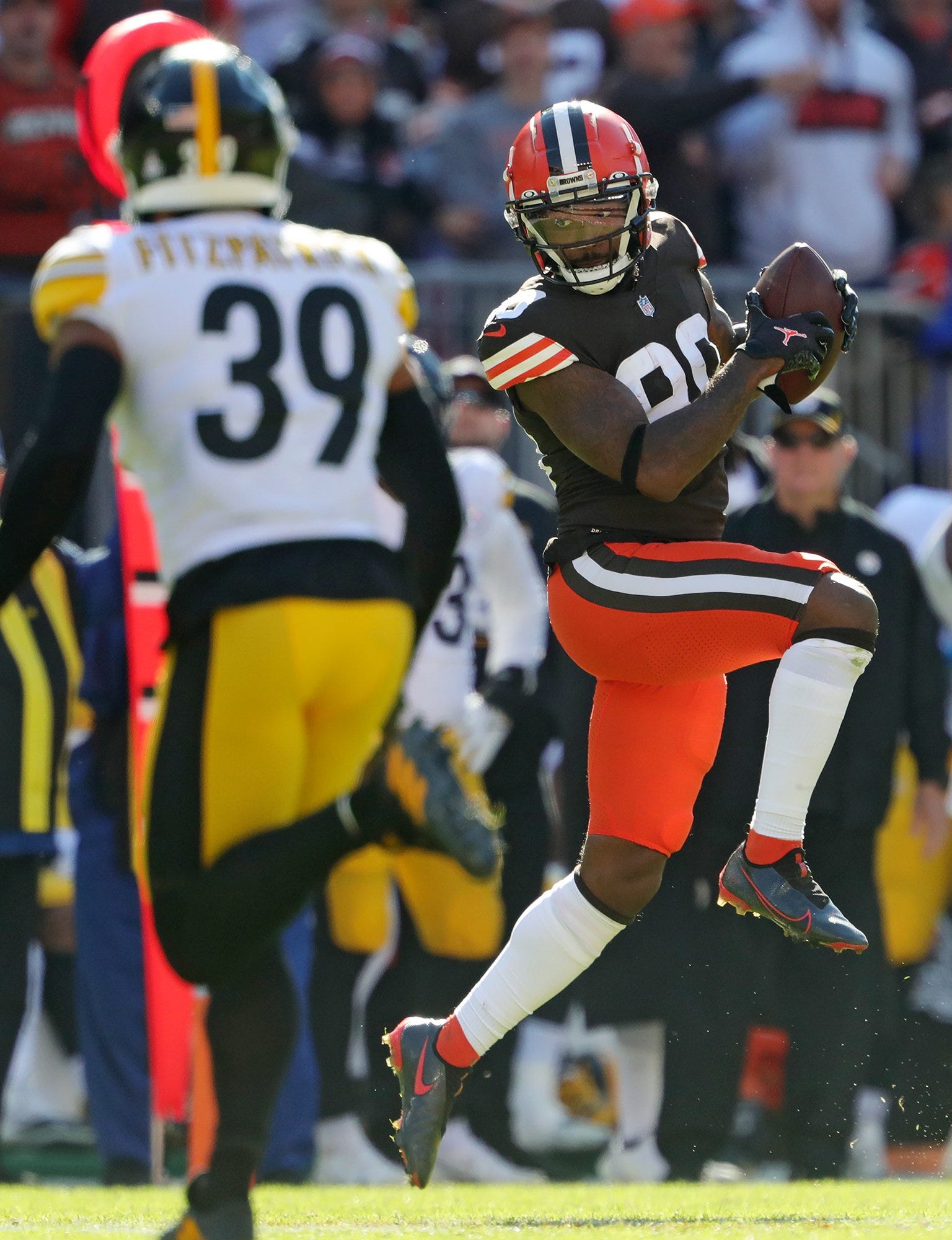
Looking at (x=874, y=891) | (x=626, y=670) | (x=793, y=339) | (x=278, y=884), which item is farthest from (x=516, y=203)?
(x=874, y=891)

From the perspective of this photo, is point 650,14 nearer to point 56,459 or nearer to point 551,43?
point 551,43

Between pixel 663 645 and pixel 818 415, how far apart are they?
227 centimetres

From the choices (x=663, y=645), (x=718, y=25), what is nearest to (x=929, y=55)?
(x=718, y=25)

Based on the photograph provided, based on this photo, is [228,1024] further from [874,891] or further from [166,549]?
[874,891]

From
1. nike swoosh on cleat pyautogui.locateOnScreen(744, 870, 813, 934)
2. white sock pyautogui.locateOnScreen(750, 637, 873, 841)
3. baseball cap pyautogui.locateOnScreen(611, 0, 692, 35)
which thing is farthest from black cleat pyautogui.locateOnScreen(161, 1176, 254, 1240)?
baseball cap pyautogui.locateOnScreen(611, 0, 692, 35)

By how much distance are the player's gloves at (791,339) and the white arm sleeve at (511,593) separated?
91.4 inches

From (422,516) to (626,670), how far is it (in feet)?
2.08

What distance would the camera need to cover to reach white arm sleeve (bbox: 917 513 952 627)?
6477 mm

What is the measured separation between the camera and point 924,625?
6426 millimetres

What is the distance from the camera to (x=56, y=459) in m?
3.51

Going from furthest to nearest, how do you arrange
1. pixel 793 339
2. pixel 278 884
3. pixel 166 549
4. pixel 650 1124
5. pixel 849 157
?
pixel 849 157 < pixel 650 1124 < pixel 793 339 < pixel 166 549 < pixel 278 884

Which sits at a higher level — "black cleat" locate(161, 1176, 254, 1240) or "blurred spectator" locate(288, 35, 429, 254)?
"blurred spectator" locate(288, 35, 429, 254)

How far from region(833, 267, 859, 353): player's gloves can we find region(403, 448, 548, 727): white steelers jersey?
88.1 inches

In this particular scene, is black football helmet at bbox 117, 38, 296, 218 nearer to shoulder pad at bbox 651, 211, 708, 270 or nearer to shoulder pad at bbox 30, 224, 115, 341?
shoulder pad at bbox 30, 224, 115, 341
